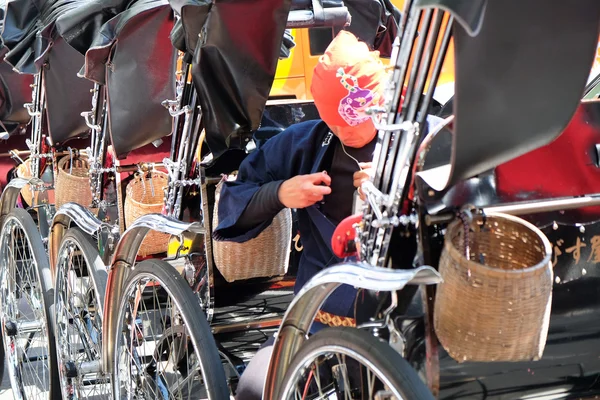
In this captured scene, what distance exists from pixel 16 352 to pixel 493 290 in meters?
3.40

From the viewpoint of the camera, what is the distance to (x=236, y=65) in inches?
127

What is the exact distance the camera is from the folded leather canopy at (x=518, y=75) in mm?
1770


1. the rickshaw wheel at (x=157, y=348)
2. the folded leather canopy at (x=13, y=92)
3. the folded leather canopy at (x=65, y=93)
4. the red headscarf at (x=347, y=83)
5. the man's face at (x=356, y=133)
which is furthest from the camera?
the folded leather canopy at (x=13, y=92)

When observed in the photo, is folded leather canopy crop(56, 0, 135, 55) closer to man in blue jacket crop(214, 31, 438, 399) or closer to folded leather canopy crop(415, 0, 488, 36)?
man in blue jacket crop(214, 31, 438, 399)

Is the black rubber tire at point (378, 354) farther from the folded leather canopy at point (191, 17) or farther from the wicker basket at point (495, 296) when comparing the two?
the folded leather canopy at point (191, 17)

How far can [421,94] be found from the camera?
2105 mm

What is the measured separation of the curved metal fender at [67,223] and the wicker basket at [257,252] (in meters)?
0.58

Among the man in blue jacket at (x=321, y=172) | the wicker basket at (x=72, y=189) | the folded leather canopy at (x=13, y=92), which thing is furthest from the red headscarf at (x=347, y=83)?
the folded leather canopy at (x=13, y=92)

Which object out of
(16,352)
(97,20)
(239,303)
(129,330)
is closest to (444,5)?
(129,330)

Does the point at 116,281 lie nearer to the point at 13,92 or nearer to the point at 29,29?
the point at 29,29

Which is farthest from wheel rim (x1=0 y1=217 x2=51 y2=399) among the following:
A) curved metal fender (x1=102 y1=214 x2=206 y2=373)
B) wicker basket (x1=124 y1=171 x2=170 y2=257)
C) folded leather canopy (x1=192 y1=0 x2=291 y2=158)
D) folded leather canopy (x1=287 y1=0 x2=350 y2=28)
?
folded leather canopy (x1=287 y1=0 x2=350 y2=28)

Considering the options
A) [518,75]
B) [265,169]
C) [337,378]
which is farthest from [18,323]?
[518,75]

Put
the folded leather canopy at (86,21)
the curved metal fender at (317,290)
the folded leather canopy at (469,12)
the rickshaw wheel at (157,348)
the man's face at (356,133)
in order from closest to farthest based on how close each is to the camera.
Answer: the folded leather canopy at (469,12)
the curved metal fender at (317,290)
the man's face at (356,133)
the rickshaw wheel at (157,348)
the folded leather canopy at (86,21)

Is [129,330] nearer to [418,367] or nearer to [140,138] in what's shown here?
[140,138]
